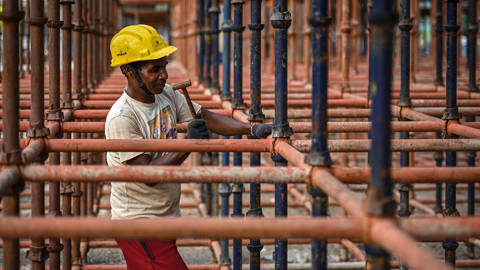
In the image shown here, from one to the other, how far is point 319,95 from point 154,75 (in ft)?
4.32

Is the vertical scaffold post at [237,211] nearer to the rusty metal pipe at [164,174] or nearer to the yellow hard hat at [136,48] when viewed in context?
the yellow hard hat at [136,48]

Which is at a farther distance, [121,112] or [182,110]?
[182,110]

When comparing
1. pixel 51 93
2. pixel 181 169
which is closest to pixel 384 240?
pixel 181 169

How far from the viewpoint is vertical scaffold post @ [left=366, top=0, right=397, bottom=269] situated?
6.40ft

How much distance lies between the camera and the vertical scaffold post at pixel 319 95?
262 centimetres

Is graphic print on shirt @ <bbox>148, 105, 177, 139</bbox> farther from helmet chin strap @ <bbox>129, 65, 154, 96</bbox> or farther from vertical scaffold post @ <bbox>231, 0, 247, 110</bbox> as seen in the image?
vertical scaffold post @ <bbox>231, 0, 247, 110</bbox>

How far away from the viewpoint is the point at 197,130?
336cm

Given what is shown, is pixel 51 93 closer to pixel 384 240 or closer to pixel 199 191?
pixel 384 240

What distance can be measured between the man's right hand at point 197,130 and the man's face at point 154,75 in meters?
0.44

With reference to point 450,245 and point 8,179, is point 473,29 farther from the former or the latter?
point 8,179

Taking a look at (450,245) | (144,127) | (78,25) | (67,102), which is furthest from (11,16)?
(450,245)

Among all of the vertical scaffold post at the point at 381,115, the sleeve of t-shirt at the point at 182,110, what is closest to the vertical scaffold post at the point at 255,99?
the sleeve of t-shirt at the point at 182,110

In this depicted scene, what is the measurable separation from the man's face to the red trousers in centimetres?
78

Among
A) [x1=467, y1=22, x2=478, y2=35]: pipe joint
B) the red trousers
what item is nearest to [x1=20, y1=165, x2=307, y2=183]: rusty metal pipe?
the red trousers
